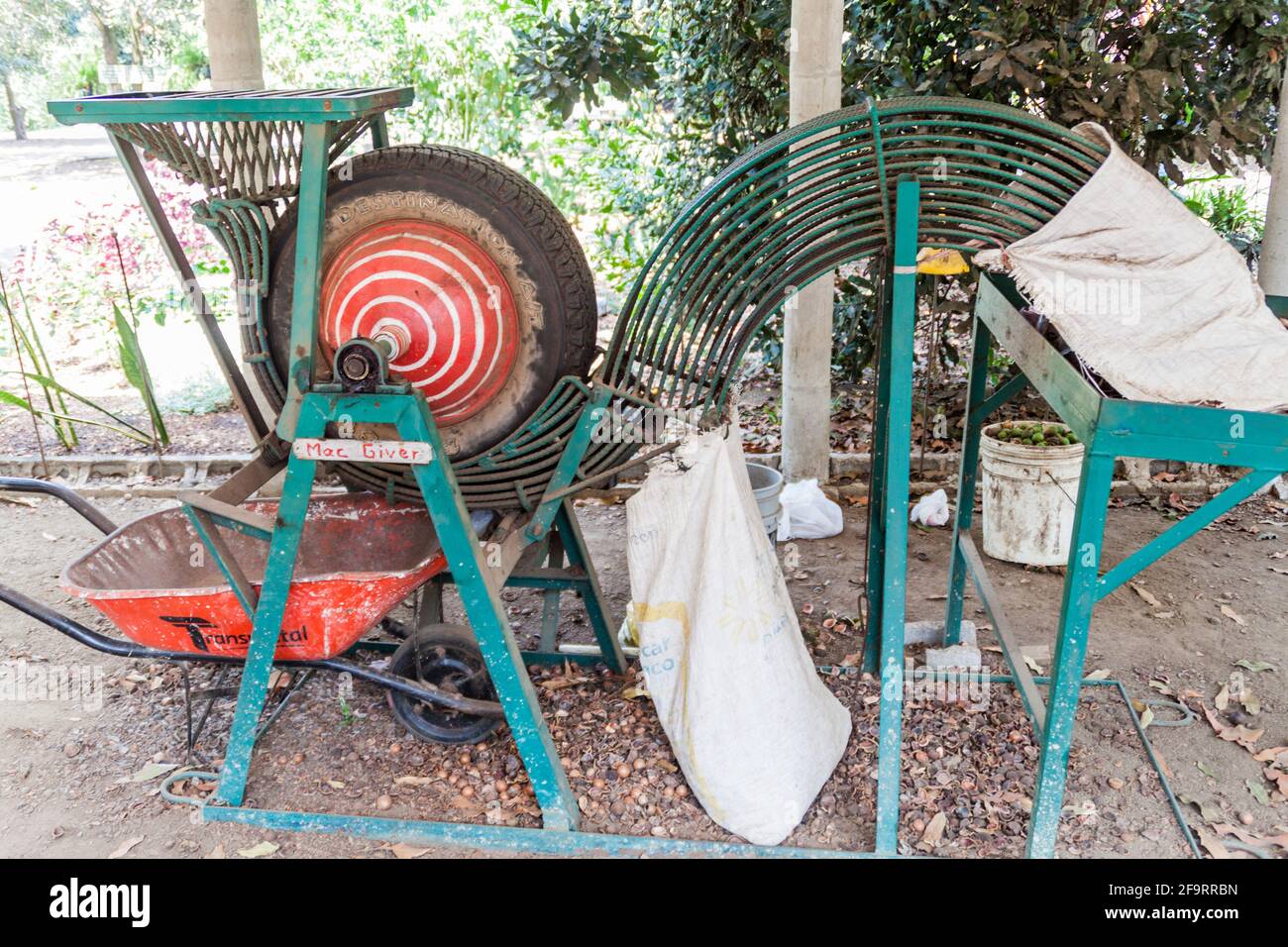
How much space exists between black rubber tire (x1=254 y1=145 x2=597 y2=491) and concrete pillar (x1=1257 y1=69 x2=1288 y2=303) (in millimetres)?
3878

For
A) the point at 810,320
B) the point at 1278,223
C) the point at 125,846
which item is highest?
the point at 1278,223

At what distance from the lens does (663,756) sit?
11.1ft

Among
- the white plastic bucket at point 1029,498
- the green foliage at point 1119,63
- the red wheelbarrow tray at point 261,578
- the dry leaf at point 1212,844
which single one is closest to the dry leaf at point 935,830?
the dry leaf at point 1212,844

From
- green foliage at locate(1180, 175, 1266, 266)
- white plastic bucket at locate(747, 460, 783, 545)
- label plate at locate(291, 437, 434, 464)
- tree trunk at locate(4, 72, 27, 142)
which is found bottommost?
white plastic bucket at locate(747, 460, 783, 545)

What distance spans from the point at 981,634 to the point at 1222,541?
155cm

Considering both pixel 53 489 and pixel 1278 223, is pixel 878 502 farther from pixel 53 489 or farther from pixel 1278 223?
pixel 1278 223

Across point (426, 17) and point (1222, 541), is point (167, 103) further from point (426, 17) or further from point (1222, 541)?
point (426, 17)

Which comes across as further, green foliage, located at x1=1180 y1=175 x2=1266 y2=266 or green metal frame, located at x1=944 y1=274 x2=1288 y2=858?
green foliage, located at x1=1180 y1=175 x2=1266 y2=266

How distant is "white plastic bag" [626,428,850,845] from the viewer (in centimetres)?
307

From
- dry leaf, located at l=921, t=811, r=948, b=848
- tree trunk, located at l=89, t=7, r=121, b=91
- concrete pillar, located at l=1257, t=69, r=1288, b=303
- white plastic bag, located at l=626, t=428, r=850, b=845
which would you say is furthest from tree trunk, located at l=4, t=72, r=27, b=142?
dry leaf, located at l=921, t=811, r=948, b=848

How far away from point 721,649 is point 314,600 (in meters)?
1.19

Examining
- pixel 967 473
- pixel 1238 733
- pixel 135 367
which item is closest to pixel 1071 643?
pixel 967 473

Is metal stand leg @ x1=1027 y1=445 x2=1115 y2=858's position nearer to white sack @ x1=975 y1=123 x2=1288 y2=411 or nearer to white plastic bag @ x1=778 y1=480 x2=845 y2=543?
white sack @ x1=975 y1=123 x2=1288 y2=411

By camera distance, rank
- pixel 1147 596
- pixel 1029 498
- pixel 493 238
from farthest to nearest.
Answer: pixel 1029 498 < pixel 1147 596 < pixel 493 238
